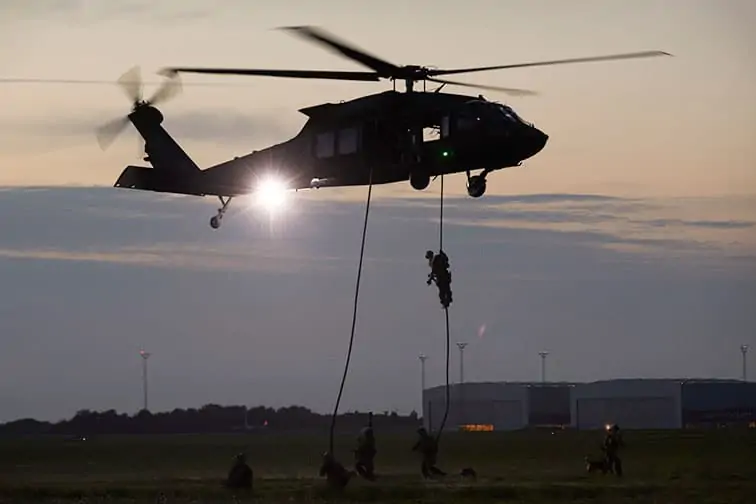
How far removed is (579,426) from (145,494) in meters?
93.1

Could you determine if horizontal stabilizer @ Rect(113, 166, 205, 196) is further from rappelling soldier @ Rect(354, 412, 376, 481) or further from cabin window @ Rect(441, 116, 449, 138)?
rappelling soldier @ Rect(354, 412, 376, 481)

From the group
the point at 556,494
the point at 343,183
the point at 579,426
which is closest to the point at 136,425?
the point at 579,426

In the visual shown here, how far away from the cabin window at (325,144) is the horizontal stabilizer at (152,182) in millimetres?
5532

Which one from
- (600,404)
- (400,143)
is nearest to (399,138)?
(400,143)

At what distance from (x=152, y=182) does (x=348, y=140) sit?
800cm

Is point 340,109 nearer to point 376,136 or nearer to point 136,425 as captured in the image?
point 376,136

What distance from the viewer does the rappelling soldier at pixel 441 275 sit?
32.4 m

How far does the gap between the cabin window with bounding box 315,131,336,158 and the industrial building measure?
78.6m

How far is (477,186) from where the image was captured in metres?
36.5

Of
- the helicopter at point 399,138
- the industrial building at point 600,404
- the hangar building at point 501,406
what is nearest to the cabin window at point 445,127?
the helicopter at point 399,138

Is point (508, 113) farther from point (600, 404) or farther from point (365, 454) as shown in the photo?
point (600, 404)

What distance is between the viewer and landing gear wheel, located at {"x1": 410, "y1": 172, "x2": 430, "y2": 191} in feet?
120

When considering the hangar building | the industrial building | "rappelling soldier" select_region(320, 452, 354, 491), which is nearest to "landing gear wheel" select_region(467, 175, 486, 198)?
"rappelling soldier" select_region(320, 452, 354, 491)

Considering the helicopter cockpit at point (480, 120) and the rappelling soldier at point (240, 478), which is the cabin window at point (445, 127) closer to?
the helicopter cockpit at point (480, 120)
